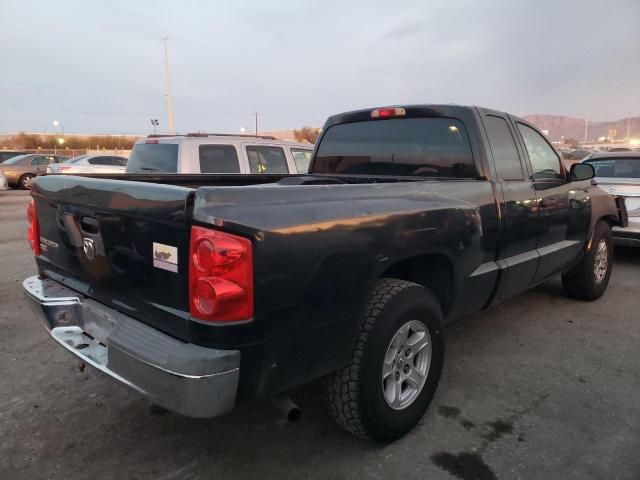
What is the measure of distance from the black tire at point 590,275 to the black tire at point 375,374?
10.0ft

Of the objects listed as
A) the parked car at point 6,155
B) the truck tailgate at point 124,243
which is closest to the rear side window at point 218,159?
the truck tailgate at point 124,243

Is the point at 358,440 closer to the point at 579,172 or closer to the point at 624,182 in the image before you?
the point at 579,172

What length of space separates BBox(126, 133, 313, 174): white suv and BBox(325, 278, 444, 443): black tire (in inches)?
183

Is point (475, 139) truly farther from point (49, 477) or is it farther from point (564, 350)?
point (49, 477)

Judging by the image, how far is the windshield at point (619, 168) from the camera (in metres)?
7.21

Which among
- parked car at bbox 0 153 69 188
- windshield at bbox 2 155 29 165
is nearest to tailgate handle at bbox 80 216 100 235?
parked car at bbox 0 153 69 188

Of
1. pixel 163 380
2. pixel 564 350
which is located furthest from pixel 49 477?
pixel 564 350

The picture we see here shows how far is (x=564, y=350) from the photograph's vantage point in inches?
157

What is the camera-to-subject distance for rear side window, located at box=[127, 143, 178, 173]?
22.0ft

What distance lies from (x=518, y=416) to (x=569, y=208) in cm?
222

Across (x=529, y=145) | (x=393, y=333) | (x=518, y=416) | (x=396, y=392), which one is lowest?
(x=518, y=416)

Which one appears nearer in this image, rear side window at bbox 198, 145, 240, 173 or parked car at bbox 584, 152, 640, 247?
parked car at bbox 584, 152, 640, 247

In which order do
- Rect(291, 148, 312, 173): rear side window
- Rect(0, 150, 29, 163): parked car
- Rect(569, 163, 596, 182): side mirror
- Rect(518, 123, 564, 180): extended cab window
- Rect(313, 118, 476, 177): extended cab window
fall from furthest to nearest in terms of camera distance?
Rect(0, 150, 29, 163): parked car, Rect(291, 148, 312, 173): rear side window, Rect(569, 163, 596, 182): side mirror, Rect(518, 123, 564, 180): extended cab window, Rect(313, 118, 476, 177): extended cab window

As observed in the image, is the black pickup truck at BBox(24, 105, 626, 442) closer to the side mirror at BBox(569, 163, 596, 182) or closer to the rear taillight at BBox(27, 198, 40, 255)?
the rear taillight at BBox(27, 198, 40, 255)
